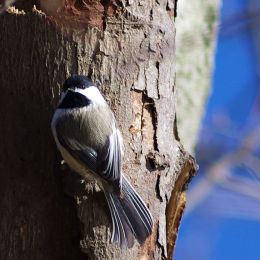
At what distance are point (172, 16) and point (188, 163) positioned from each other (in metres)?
0.47

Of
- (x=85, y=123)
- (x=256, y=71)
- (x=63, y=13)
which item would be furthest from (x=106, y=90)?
(x=256, y=71)

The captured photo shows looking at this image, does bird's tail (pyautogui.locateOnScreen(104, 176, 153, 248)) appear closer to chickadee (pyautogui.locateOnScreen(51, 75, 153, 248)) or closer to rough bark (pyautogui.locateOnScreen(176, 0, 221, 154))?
chickadee (pyautogui.locateOnScreen(51, 75, 153, 248))

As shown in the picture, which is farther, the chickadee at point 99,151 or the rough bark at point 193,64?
the rough bark at point 193,64

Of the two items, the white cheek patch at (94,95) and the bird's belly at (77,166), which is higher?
the white cheek patch at (94,95)

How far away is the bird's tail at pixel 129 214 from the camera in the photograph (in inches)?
87.2

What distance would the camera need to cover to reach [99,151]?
2.22 meters

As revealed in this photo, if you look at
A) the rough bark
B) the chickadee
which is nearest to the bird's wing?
the chickadee

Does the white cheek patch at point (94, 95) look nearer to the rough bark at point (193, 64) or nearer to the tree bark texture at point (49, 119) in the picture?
the tree bark texture at point (49, 119)

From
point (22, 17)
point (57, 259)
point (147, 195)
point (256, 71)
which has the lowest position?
point (57, 259)

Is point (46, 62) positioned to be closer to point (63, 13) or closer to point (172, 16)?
point (63, 13)

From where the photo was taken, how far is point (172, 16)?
2.52 meters

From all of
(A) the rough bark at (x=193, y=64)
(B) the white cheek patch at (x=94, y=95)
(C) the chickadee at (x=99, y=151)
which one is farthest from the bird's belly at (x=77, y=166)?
(A) the rough bark at (x=193, y=64)

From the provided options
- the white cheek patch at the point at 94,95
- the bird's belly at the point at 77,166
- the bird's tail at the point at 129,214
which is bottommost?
the bird's tail at the point at 129,214

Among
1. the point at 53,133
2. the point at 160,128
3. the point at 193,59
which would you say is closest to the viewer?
the point at 53,133
